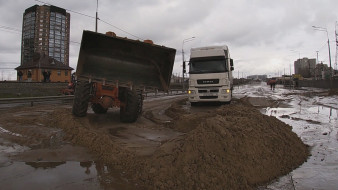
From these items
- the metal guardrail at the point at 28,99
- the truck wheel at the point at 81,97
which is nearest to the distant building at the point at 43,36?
the metal guardrail at the point at 28,99

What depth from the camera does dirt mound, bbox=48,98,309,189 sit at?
3584mm

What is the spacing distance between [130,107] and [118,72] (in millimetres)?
1821

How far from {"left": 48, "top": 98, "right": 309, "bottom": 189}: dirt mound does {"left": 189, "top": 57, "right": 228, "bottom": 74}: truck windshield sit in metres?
8.58

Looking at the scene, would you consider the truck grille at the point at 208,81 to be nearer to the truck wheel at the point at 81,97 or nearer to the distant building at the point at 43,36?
the truck wheel at the point at 81,97

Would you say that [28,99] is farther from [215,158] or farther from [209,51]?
[215,158]

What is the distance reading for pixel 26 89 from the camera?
21891 mm

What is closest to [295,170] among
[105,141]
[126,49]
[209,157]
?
[209,157]

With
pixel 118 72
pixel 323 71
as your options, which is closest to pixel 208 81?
pixel 118 72

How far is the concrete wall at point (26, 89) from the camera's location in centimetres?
2006

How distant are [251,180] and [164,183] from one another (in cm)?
135

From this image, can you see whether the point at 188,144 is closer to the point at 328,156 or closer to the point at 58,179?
the point at 58,179

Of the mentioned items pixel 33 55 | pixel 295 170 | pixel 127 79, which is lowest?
pixel 295 170

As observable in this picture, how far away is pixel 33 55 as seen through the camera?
44.7 meters

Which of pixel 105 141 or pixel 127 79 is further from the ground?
pixel 127 79
